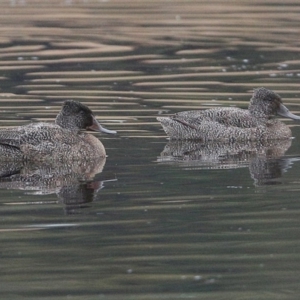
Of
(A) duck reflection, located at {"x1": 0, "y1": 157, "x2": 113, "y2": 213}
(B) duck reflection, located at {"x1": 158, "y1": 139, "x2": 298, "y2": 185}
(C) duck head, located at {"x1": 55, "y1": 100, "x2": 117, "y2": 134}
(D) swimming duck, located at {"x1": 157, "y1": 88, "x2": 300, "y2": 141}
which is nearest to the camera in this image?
(A) duck reflection, located at {"x1": 0, "y1": 157, "x2": 113, "y2": 213}

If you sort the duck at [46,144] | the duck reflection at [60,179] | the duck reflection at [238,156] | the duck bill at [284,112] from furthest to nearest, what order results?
the duck bill at [284,112] → the duck at [46,144] → the duck reflection at [238,156] → the duck reflection at [60,179]

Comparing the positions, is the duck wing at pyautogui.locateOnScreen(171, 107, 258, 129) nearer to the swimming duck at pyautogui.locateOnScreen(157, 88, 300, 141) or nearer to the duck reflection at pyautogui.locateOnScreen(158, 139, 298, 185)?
the swimming duck at pyautogui.locateOnScreen(157, 88, 300, 141)

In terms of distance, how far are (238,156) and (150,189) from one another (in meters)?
3.20

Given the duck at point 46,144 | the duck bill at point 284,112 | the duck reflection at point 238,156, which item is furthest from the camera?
the duck bill at point 284,112

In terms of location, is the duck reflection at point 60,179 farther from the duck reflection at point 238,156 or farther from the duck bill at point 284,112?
the duck bill at point 284,112

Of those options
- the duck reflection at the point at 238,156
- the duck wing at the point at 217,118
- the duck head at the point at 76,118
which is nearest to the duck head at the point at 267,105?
the duck wing at the point at 217,118

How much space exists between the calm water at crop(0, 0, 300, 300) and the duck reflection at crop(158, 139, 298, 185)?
0.03 meters

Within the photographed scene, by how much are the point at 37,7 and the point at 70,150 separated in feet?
88.6

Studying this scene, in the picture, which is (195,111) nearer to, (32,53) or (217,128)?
(217,128)

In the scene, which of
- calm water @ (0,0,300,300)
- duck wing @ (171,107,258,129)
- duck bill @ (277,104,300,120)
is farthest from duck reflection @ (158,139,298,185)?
duck bill @ (277,104,300,120)

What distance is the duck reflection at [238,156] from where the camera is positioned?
14.5 m

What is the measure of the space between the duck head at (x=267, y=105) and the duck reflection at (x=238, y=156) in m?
0.86

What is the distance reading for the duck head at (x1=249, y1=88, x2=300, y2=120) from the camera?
18.2 meters

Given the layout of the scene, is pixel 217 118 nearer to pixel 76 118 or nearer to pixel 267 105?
pixel 267 105
